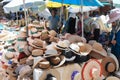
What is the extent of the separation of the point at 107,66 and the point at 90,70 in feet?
1.04

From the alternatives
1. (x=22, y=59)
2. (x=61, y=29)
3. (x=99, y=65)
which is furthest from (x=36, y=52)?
(x=61, y=29)

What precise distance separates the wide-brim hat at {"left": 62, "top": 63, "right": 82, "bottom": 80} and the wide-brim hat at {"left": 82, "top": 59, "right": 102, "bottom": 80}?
74 mm

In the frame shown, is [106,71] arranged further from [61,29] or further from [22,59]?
[61,29]

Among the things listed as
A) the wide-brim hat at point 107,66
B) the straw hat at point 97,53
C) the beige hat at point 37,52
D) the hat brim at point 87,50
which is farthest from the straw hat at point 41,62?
the wide-brim hat at point 107,66

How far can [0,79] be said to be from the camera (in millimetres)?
4852

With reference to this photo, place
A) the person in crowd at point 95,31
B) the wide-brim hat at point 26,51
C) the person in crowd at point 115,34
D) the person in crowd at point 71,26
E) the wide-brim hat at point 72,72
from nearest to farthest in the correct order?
the wide-brim hat at point 72,72, the wide-brim hat at point 26,51, the person in crowd at point 115,34, the person in crowd at point 95,31, the person in crowd at point 71,26

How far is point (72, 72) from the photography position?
11.4 ft

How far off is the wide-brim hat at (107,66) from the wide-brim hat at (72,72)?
1.38 feet

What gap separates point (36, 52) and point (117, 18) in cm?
160

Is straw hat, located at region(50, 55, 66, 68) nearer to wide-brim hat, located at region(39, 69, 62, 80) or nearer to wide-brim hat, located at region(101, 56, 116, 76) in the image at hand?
wide-brim hat, located at region(39, 69, 62, 80)

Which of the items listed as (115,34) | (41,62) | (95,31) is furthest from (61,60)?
(95,31)

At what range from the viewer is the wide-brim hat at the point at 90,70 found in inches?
138

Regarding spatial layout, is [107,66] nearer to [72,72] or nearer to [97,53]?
[97,53]

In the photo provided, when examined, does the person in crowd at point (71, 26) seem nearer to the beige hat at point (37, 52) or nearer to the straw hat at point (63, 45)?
the straw hat at point (63, 45)
